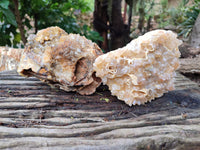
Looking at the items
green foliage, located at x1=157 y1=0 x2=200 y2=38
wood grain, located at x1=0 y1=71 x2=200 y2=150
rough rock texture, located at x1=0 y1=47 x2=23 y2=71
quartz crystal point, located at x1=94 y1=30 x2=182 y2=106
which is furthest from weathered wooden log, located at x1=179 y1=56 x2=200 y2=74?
green foliage, located at x1=157 y1=0 x2=200 y2=38

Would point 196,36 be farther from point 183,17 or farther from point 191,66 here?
point 183,17

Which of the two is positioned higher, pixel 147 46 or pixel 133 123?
pixel 147 46

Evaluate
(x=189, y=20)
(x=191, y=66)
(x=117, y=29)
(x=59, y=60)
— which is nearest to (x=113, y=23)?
(x=117, y=29)

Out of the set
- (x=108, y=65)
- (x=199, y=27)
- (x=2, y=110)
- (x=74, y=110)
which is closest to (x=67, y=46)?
(x=108, y=65)

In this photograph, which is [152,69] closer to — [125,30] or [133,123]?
[133,123]

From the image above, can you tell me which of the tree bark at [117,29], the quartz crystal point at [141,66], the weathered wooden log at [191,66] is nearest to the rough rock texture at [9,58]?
the quartz crystal point at [141,66]

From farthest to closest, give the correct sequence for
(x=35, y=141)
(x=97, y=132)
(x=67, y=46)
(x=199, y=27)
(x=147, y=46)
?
1. (x=199, y=27)
2. (x=67, y=46)
3. (x=147, y=46)
4. (x=97, y=132)
5. (x=35, y=141)
